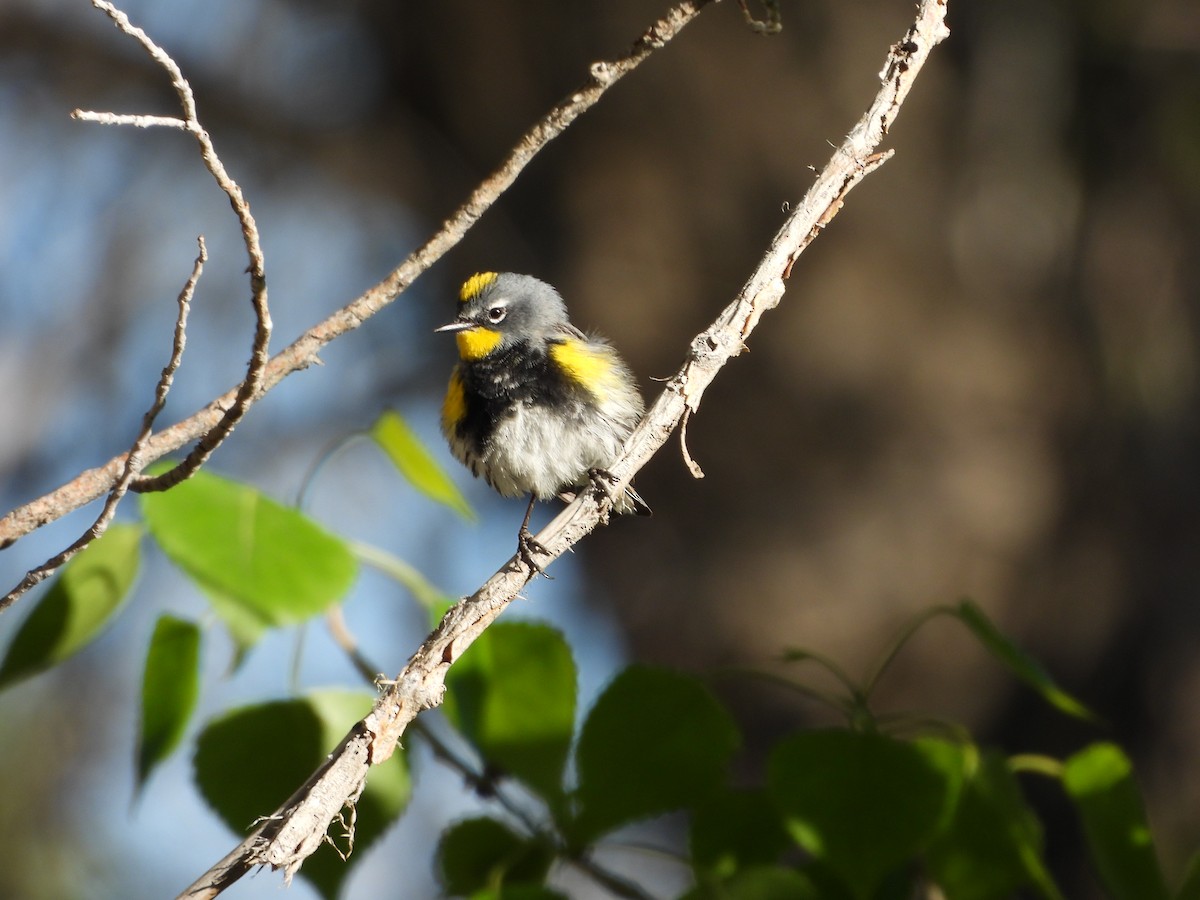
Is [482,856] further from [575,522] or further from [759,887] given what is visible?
[575,522]

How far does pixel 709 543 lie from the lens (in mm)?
3959

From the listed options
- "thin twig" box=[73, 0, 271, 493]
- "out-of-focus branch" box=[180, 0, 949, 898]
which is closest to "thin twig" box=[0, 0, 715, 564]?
"thin twig" box=[73, 0, 271, 493]

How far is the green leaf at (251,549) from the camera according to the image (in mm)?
1337

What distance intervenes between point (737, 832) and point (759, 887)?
109 millimetres

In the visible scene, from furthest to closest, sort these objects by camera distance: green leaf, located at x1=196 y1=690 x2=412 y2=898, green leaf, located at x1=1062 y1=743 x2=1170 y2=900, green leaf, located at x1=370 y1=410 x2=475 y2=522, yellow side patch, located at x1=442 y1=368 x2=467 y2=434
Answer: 1. yellow side patch, located at x1=442 y1=368 x2=467 y2=434
2. green leaf, located at x1=370 y1=410 x2=475 y2=522
3. green leaf, located at x1=196 y1=690 x2=412 y2=898
4. green leaf, located at x1=1062 y1=743 x2=1170 y2=900

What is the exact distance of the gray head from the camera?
241 cm

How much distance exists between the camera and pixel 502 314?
2.50 m

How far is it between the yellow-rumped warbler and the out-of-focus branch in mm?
917

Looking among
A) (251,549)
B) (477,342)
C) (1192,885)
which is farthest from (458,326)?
(1192,885)

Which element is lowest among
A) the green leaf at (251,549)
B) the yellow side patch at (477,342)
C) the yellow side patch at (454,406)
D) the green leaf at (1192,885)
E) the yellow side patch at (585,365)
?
the green leaf at (251,549)

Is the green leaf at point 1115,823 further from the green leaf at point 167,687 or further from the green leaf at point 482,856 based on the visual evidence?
the green leaf at point 167,687

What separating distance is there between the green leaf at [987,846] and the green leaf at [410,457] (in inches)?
29.7

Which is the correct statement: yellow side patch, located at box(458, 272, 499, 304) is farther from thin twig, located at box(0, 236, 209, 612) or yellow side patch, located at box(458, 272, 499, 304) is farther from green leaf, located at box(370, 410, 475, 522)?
thin twig, located at box(0, 236, 209, 612)

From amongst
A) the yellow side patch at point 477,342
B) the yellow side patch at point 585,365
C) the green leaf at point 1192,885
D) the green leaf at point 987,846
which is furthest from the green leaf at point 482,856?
the yellow side patch at point 477,342
